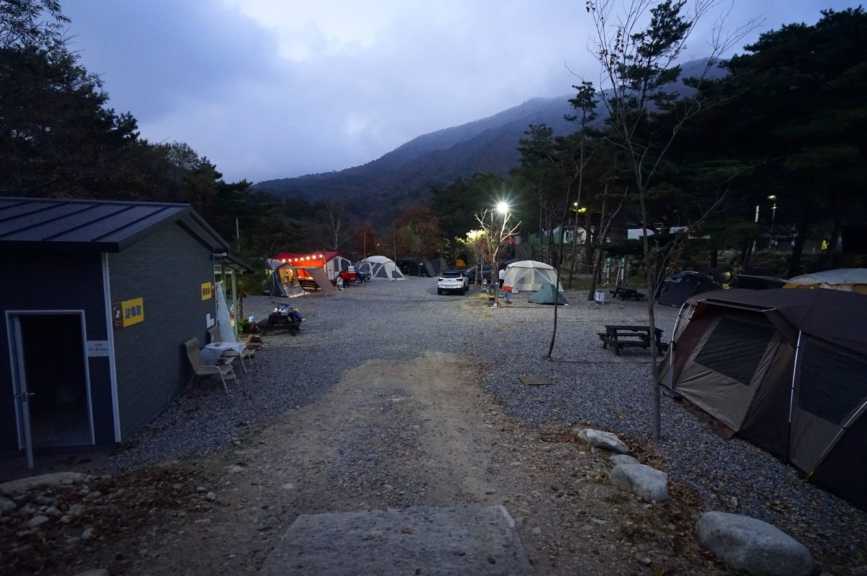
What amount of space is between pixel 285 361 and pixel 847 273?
1705 centimetres

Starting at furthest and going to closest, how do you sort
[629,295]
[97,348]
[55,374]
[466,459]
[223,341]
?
[629,295] → [223,341] → [55,374] → [97,348] → [466,459]

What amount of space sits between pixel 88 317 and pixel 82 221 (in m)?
1.56

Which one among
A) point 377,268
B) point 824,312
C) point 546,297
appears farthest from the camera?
point 377,268

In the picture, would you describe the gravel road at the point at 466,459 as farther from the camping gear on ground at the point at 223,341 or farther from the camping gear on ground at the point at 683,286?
the camping gear on ground at the point at 683,286

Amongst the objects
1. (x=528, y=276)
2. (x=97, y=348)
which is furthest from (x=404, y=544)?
(x=528, y=276)

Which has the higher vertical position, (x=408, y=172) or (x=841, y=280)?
(x=408, y=172)

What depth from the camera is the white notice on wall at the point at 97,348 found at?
5617mm

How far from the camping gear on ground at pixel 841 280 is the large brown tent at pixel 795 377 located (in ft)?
30.7

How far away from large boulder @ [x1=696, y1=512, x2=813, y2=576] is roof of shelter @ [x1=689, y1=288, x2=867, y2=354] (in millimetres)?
2891

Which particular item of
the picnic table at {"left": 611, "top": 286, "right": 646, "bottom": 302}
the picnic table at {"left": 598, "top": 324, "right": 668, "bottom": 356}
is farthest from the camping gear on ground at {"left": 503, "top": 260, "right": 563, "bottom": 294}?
the picnic table at {"left": 598, "top": 324, "right": 668, "bottom": 356}

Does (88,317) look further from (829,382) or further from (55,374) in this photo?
(829,382)

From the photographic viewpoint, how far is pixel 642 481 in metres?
4.30

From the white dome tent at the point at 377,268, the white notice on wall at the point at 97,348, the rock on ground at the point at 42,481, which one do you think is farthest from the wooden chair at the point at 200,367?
the white dome tent at the point at 377,268

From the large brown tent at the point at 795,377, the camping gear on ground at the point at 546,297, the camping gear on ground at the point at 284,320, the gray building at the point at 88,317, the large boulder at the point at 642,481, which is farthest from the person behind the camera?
the camping gear on ground at the point at 546,297
